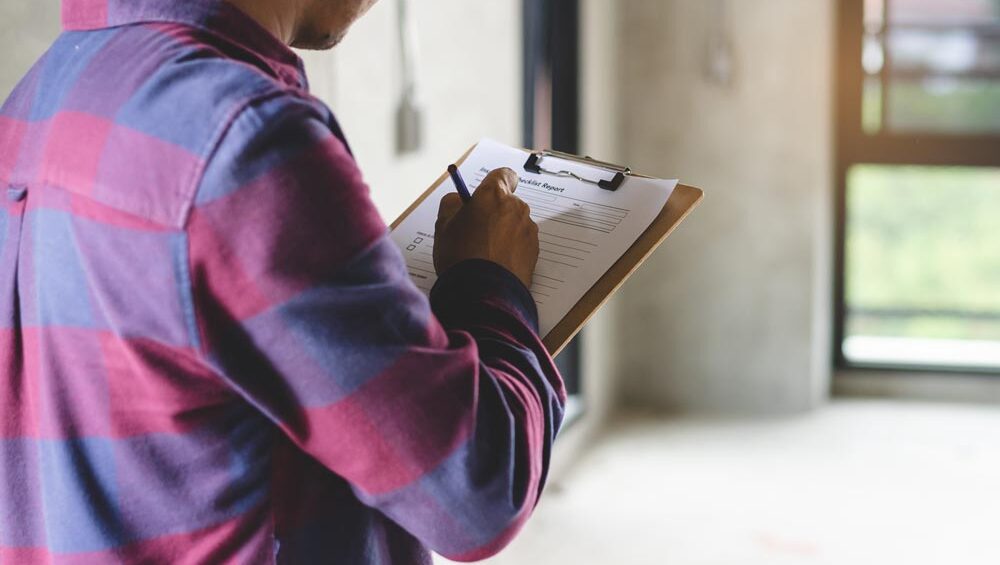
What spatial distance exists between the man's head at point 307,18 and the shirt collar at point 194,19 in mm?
16

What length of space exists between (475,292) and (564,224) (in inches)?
7.3

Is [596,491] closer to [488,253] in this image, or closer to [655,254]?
[655,254]

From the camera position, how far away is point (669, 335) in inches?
153

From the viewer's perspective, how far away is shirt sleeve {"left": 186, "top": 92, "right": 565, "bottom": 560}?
60 cm

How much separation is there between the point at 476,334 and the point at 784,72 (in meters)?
3.13

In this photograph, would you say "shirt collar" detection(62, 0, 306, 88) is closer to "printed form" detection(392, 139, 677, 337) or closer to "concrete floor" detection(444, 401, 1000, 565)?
"printed form" detection(392, 139, 677, 337)

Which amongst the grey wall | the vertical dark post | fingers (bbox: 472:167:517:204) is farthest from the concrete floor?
fingers (bbox: 472:167:517:204)

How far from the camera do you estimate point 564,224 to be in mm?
941

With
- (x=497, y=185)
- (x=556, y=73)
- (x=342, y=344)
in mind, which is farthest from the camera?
(x=556, y=73)

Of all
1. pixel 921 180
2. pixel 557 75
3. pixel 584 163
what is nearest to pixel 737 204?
pixel 921 180

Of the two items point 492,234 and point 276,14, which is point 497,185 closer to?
point 492,234

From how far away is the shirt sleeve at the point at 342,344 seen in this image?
60 centimetres

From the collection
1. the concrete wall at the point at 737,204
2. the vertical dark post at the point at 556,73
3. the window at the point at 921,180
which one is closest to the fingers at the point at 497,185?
the vertical dark post at the point at 556,73

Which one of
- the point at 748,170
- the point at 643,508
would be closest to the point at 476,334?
the point at 643,508
